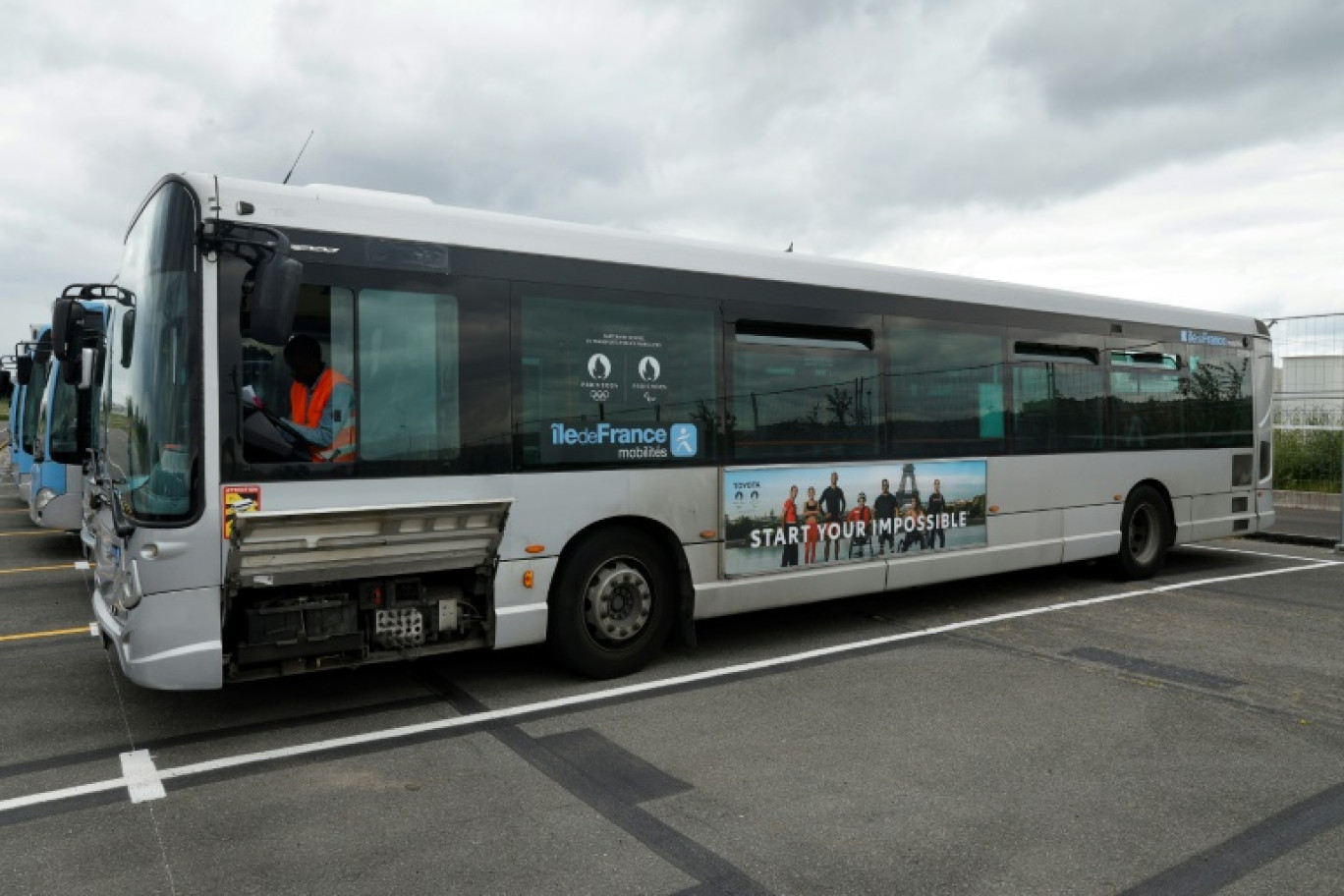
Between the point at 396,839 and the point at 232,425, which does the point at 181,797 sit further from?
the point at 232,425

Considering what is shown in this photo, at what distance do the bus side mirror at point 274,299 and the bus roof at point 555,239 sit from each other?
1.86ft

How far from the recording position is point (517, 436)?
589 cm

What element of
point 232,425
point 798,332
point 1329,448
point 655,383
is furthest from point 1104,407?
point 1329,448

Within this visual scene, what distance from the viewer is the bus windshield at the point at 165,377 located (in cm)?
489

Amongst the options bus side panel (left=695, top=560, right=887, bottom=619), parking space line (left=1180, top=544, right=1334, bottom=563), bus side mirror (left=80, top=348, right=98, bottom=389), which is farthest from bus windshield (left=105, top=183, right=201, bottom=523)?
parking space line (left=1180, top=544, right=1334, bottom=563)

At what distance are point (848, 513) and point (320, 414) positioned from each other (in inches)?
161

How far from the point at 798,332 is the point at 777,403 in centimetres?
62

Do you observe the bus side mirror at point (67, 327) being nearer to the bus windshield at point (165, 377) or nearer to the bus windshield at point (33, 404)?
the bus windshield at point (165, 377)

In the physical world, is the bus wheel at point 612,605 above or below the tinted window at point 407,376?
below

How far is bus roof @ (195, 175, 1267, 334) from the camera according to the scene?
204 inches

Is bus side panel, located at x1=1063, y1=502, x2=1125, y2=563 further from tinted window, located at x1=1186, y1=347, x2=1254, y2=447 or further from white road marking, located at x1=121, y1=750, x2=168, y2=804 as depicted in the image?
white road marking, located at x1=121, y1=750, x2=168, y2=804

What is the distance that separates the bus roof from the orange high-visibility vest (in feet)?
2.78

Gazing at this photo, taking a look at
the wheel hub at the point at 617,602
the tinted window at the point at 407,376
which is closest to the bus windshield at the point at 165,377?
the tinted window at the point at 407,376

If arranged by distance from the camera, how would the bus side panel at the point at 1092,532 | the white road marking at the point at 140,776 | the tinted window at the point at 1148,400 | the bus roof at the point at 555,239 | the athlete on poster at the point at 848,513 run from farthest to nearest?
the tinted window at the point at 1148,400 < the bus side panel at the point at 1092,532 < the athlete on poster at the point at 848,513 < the bus roof at the point at 555,239 < the white road marking at the point at 140,776
